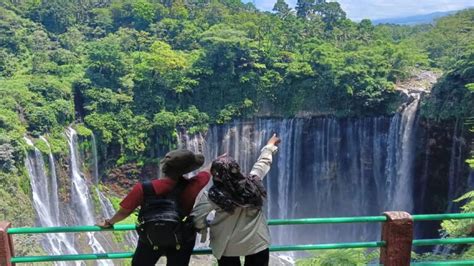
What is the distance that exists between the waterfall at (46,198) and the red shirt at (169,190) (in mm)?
16675

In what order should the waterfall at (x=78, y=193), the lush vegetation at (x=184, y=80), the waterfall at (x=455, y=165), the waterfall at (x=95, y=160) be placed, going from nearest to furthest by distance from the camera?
the waterfall at (x=455, y=165)
the waterfall at (x=78, y=193)
the lush vegetation at (x=184, y=80)
the waterfall at (x=95, y=160)

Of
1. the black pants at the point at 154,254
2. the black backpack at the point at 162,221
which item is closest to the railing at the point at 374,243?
the black pants at the point at 154,254

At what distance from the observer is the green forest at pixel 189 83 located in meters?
20.7

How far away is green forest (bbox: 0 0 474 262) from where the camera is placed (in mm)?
20688

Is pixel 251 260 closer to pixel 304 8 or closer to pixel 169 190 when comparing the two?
pixel 169 190

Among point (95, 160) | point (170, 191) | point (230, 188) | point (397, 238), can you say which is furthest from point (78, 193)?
point (230, 188)

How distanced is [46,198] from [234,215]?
60.7 ft

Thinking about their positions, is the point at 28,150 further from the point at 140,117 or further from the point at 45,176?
the point at 140,117

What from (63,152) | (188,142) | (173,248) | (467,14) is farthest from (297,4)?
(173,248)

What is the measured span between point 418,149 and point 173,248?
2102 centimetres

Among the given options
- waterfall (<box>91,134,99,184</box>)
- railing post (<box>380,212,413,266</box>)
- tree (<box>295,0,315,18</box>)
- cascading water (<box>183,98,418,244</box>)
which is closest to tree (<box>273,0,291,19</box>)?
tree (<box>295,0,315,18</box>)

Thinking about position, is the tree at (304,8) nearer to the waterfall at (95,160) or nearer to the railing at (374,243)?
the waterfall at (95,160)

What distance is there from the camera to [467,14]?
3234cm

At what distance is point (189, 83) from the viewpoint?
83.0ft
